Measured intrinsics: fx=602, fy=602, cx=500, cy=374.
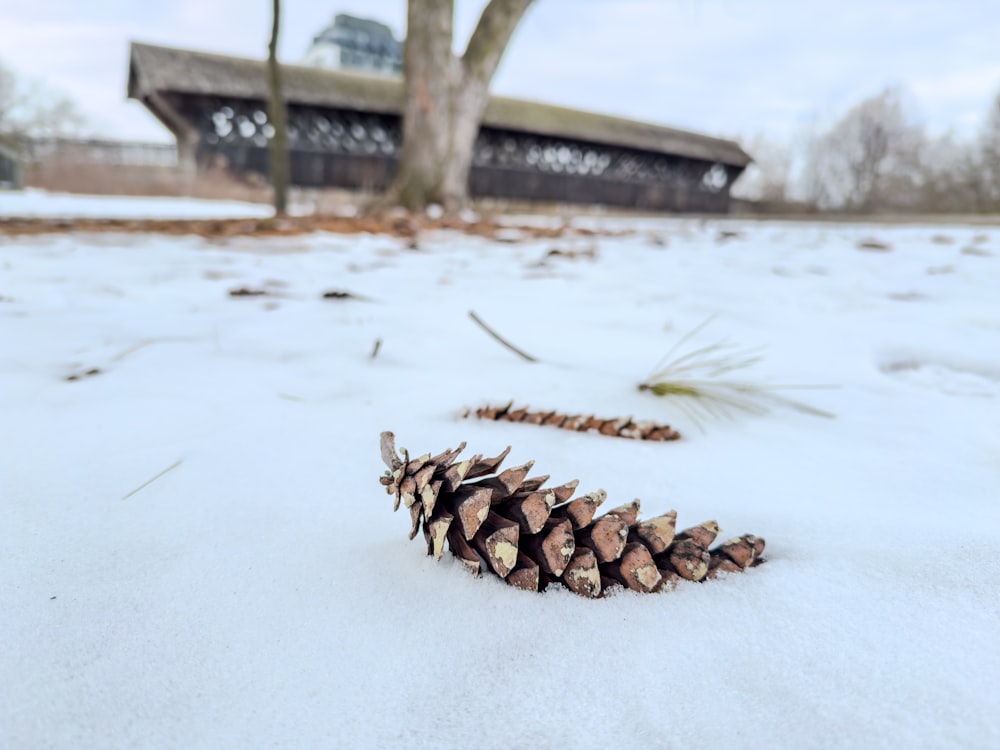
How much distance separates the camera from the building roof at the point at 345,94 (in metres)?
11.2

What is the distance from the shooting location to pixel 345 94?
1239cm

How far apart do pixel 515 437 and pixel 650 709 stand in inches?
18.8

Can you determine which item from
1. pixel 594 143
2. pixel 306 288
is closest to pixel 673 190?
pixel 594 143

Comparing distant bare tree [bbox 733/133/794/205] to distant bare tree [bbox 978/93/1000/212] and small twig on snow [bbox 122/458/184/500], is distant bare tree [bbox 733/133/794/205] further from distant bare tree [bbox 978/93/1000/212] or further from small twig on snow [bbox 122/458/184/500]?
small twig on snow [bbox 122/458/184/500]

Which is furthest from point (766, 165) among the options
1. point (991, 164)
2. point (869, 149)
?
point (991, 164)

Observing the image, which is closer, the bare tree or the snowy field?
the snowy field

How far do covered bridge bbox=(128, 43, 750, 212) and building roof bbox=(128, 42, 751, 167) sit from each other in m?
0.03

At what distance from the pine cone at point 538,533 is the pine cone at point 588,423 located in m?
0.34

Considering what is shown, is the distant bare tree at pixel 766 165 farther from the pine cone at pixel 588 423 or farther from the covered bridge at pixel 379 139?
the pine cone at pixel 588 423

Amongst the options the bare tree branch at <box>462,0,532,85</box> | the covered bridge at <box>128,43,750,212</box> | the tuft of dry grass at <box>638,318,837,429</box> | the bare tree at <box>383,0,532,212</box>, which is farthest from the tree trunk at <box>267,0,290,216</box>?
the covered bridge at <box>128,43,750,212</box>

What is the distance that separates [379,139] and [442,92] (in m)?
8.03

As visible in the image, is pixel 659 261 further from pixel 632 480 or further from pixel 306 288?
pixel 632 480

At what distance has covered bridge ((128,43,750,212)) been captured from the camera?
11.6 meters

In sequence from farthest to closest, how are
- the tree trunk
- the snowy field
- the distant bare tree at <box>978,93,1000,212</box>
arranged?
the distant bare tree at <box>978,93,1000,212</box>
the tree trunk
the snowy field
